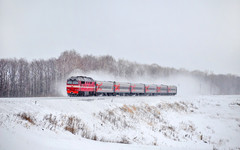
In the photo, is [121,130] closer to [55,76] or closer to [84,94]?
[84,94]

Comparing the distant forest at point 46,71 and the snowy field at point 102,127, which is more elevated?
the distant forest at point 46,71

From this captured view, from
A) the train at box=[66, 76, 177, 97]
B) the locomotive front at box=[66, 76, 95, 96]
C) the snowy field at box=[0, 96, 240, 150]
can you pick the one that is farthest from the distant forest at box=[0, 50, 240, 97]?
the snowy field at box=[0, 96, 240, 150]

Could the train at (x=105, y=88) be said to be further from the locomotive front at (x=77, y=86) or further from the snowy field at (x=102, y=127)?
the snowy field at (x=102, y=127)

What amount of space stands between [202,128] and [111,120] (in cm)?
1437

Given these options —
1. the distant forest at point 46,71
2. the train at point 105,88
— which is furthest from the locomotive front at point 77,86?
the distant forest at point 46,71

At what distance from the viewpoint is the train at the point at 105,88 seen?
32219mm

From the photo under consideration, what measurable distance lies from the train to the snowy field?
7123mm

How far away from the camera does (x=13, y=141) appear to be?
990 centimetres

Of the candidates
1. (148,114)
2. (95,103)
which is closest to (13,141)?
(95,103)

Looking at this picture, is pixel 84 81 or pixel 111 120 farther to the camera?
pixel 84 81

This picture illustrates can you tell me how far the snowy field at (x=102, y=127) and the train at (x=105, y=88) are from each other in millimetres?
7123

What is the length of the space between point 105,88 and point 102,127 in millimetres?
20891

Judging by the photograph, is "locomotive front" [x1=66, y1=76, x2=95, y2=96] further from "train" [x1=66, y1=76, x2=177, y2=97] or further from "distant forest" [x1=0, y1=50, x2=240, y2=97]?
"distant forest" [x1=0, y1=50, x2=240, y2=97]

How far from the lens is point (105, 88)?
1580 inches
